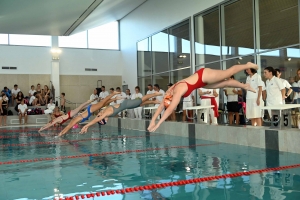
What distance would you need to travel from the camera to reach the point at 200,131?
9.15m

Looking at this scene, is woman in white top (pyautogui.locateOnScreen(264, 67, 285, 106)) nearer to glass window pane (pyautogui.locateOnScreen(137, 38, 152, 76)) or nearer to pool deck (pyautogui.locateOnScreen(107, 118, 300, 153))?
pool deck (pyautogui.locateOnScreen(107, 118, 300, 153))

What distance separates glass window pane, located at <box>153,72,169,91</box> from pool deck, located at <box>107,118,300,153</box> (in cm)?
505

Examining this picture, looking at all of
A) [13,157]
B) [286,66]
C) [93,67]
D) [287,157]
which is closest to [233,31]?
[286,66]

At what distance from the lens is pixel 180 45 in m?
14.7

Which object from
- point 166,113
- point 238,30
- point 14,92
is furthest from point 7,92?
point 166,113

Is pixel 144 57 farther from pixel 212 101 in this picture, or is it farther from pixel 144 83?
pixel 212 101

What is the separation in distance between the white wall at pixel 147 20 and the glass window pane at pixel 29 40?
464 centimetres

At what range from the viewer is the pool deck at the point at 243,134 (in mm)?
6523

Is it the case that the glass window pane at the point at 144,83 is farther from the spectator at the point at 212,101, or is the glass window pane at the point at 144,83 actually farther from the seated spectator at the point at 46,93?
the spectator at the point at 212,101

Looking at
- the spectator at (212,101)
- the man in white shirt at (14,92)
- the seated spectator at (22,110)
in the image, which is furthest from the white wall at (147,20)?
the man in white shirt at (14,92)

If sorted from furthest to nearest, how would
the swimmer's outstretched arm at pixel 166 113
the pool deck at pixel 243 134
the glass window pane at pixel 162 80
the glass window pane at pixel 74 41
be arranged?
the glass window pane at pixel 74 41 → the glass window pane at pixel 162 80 → the pool deck at pixel 243 134 → the swimmer's outstretched arm at pixel 166 113

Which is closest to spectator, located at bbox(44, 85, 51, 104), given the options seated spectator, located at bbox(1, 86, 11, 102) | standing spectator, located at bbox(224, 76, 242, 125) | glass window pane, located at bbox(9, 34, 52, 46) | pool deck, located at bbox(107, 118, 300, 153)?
seated spectator, located at bbox(1, 86, 11, 102)

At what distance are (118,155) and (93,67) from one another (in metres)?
14.8

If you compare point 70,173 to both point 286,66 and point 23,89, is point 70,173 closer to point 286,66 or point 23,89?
point 286,66
